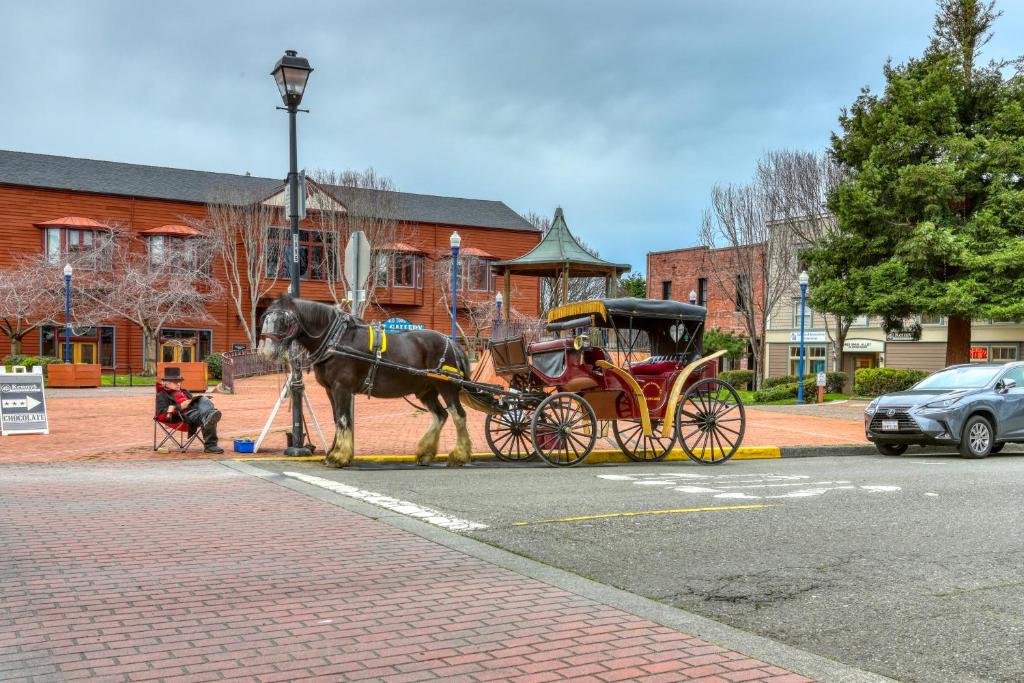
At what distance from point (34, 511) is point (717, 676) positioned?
6.79 metres

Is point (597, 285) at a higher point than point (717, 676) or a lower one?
higher

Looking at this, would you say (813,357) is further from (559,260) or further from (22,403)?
(22,403)

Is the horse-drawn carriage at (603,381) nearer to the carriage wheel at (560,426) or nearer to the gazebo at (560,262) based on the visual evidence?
the carriage wheel at (560,426)

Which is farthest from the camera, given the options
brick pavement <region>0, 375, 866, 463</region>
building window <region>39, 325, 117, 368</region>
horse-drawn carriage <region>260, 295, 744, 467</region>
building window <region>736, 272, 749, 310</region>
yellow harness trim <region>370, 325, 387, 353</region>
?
building window <region>39, 325, 117, 368</region>

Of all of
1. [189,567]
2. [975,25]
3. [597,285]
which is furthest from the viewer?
[597,285]

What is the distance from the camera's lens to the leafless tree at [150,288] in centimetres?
4506

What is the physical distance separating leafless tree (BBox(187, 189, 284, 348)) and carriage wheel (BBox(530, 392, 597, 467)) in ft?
123

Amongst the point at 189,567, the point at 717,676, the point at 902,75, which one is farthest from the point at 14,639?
the point at 902,75

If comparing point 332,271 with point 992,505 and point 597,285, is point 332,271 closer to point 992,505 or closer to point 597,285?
point 597,285

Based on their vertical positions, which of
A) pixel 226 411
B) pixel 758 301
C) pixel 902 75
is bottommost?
pixel 226 411

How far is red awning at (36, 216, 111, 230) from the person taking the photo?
4588cm

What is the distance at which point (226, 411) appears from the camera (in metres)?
23.3

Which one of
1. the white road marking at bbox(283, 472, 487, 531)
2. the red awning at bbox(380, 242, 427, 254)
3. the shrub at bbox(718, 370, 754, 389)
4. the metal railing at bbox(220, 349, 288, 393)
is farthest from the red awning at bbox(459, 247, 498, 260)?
the white road marking at bbox(283, 472, 487, 531)

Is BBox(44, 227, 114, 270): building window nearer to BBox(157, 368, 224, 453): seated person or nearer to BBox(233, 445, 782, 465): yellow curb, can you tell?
BBox(157, 368, 224, 453): seated person
